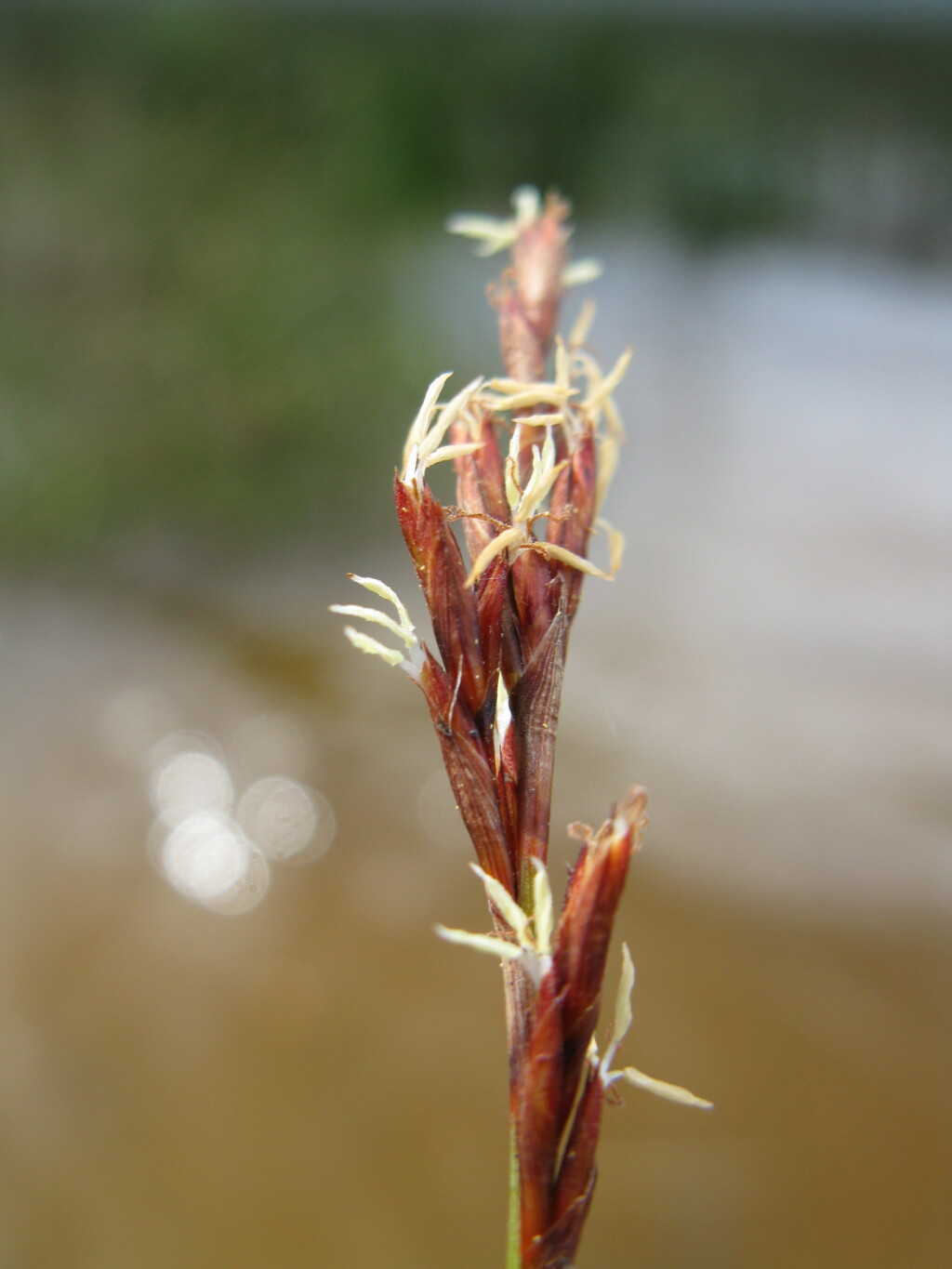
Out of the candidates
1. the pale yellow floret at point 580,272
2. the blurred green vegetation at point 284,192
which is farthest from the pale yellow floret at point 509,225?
the blurred green vegetation at point 284,192

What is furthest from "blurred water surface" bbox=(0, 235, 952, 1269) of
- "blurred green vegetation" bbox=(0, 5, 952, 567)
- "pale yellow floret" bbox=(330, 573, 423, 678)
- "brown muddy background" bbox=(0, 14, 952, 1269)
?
"pale yellow floret" bbox=(330, 573, 423, 678)

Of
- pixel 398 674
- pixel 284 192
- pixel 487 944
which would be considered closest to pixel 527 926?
A: pixel 487 944

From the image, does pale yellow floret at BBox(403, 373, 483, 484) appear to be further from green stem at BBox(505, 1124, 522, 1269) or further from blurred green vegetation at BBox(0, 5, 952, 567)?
blurred green vegetation at BBox(0, 5, 952, 567)

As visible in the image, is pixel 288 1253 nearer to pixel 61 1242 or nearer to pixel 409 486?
pixel 61 1242

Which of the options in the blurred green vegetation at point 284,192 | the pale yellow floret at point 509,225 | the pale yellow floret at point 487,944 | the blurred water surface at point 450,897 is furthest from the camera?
the blurred green vegetation at point 284,192

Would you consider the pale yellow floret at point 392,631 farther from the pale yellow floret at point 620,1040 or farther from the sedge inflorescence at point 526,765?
the pale yellow floret at point 620,1040

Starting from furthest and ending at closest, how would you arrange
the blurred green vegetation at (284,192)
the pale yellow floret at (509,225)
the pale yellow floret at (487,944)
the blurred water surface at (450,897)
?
the blurred green vegetation at (284,192), the blurred water surface at (450,897), the pale yellow floret at (509,225), the pale yellow floret at (487,944)

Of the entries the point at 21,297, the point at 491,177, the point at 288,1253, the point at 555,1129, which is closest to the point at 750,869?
the point at 288,1253
